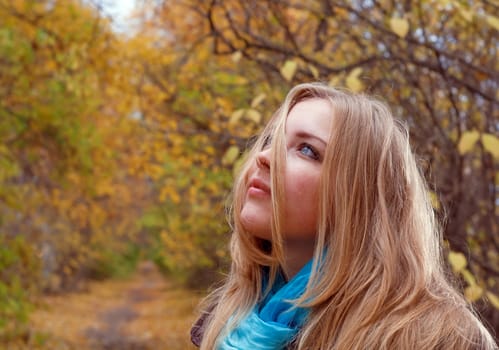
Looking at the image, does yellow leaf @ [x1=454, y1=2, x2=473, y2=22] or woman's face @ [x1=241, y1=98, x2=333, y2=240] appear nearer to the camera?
woman's face @ [x1=241, y1=98, x2=333, y2=240]

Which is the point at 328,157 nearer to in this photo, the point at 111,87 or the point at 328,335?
the point at 328,335

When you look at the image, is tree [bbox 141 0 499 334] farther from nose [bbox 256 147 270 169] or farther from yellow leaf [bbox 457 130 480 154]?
nose [bbox 256 147 270 169]

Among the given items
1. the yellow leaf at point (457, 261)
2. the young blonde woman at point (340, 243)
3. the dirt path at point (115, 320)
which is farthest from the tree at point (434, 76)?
the dirt path at point (115, 320)

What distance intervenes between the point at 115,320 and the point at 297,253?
761 inches

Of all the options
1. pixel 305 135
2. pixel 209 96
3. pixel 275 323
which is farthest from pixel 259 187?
pixel 209 96

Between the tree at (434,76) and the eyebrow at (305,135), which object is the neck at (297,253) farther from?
the tree at (434,76)

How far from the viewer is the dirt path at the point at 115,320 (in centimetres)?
1510

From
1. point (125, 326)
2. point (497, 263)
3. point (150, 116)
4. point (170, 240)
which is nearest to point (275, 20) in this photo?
point (497, 263)

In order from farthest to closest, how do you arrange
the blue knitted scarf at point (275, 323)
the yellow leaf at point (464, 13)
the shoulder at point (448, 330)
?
the yellow leaf at point (464, 13) < the blue knitted scarf at point (275, 323) < the shoulder at point (448, 330)

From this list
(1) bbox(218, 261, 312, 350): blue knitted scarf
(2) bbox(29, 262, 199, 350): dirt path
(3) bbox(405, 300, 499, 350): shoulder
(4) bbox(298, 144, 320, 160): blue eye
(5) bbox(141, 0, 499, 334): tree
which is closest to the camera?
(3) bbox(405, 300, 499, 350): shoulder

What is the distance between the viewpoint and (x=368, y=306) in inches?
65.1

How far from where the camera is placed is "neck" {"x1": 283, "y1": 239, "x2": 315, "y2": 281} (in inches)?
75.5

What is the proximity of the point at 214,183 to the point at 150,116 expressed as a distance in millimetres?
1220

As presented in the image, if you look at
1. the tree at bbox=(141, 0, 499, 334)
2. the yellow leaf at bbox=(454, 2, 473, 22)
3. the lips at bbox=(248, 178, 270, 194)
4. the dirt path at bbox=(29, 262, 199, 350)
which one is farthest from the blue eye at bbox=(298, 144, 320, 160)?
the dirt path at bbox=(29, 262, 199, 350)
